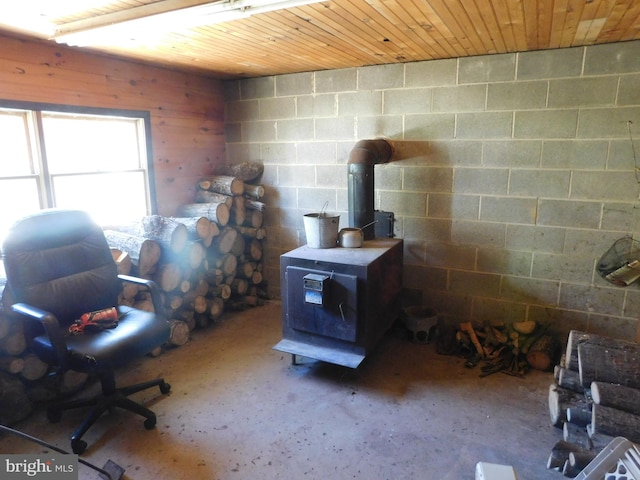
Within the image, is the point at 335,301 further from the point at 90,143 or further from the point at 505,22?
the point at 90,143

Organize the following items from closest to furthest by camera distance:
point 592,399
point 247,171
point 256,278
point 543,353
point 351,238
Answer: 1. point 592,399
2. point 543,353
3. point 351,238
4. point 247,171
5. point 256,278

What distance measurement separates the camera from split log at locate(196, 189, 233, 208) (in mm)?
3801

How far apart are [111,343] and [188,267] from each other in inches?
50.3

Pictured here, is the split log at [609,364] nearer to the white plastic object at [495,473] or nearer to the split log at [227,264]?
the white plastic object at [495,473]

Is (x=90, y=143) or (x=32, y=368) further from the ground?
(x=90, y=143)

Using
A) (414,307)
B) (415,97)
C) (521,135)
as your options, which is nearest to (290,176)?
(415,97)

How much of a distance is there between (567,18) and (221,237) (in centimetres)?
291

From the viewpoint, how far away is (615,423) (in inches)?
78.7

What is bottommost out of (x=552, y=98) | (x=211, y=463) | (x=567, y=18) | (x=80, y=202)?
(x=211, y=463)

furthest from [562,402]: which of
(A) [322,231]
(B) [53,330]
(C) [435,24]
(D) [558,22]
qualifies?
(B) [53,330]

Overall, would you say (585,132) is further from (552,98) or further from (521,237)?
(521,237)

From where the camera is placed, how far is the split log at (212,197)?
3801 mm

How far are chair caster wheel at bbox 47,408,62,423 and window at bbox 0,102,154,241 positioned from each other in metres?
1.09

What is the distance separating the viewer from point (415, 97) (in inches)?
133
